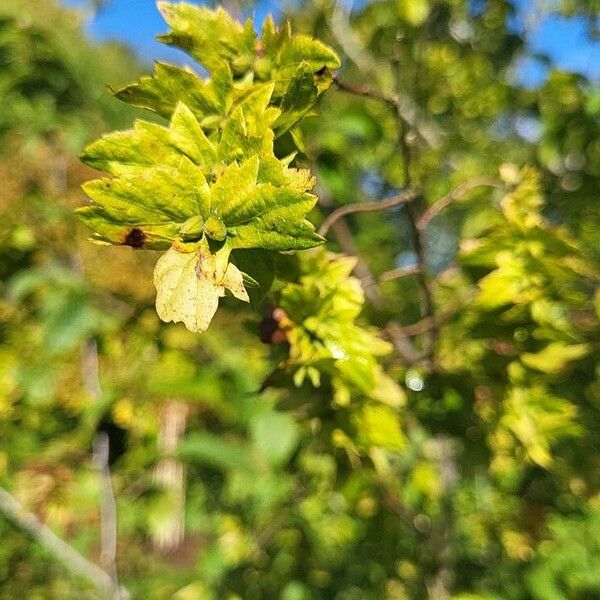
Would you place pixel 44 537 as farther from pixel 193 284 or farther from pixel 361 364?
pixel 193 284

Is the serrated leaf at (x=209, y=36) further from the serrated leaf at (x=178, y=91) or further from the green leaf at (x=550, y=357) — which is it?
the green leaf at (x=550, y=357)

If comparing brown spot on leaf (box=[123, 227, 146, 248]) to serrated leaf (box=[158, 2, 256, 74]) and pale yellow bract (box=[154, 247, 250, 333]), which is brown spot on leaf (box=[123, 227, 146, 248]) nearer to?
pale yellow bract (box=[154, 247, 250, 333])

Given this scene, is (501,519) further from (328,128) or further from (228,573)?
(328,128)

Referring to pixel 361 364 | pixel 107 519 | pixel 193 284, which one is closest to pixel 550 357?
pixel 361 364

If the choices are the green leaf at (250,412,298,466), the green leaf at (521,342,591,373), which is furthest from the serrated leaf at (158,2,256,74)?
the green leaf at (250,412,298,466)

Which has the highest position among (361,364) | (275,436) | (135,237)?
(135,237)
